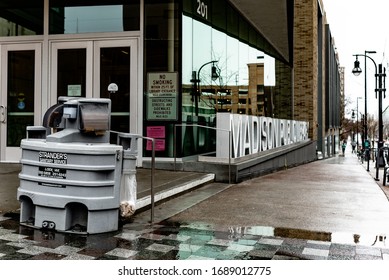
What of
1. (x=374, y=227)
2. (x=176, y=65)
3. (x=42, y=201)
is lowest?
(x=374, y=227)

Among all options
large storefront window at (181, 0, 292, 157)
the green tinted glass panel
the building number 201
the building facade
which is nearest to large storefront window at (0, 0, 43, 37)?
the building facade

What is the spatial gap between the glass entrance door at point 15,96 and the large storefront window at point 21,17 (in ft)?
1.25

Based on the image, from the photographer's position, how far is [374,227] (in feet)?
18.8

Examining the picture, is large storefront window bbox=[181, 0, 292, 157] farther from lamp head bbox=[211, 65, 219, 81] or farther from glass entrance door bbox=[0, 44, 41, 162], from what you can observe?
glass entrance door bbox=[0, 44, 41, 162]

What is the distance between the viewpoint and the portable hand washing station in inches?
197

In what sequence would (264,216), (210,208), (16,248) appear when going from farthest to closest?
1. (210,208)
2. (264,216)
3. (16,248)

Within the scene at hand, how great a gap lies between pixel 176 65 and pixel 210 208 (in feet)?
14.2

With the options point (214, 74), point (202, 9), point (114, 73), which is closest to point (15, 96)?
point (114, 73)

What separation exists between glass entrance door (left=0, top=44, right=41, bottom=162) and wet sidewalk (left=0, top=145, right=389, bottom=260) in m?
5.03

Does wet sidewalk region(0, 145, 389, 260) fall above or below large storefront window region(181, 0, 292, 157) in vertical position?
below

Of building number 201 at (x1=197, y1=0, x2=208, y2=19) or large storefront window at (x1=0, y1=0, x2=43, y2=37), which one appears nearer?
large storefront window at (x1=0, y1=0, x2=43, y2=37)

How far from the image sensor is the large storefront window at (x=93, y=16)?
10109 millimetres
